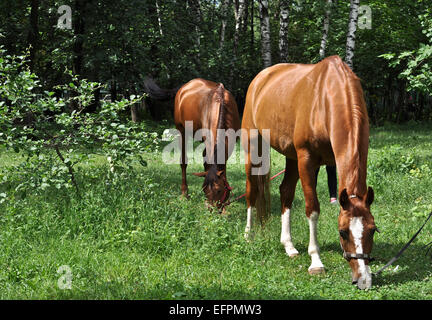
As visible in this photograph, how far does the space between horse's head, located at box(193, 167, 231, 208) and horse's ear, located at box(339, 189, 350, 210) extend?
264cm

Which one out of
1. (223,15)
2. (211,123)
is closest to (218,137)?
(211,123)

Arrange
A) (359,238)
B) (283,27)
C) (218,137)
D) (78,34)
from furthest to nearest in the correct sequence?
(78,34)
(283,27)
(218,137)
(359,238)

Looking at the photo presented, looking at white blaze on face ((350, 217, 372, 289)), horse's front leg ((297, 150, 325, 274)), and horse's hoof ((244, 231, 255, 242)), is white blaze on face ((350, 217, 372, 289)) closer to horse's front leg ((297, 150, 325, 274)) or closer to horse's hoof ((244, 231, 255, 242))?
horse's front leg ((297, 150, 325, 274))

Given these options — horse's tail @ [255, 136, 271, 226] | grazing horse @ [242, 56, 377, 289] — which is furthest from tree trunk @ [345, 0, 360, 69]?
horse's tail @ [255, 136, 271, 226]

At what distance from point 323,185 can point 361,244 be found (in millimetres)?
Result: 5413

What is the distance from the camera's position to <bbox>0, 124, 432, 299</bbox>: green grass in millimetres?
4043

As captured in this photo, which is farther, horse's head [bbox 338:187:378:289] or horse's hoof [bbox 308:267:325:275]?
horse's hoof [bbox 308:267:325:275]

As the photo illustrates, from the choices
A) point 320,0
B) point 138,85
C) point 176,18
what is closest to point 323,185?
point 138,85

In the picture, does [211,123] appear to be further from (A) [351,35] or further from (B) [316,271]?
(A) [351,35]

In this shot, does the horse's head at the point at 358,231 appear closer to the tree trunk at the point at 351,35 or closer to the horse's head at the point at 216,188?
the horse's head at the point at 216,188

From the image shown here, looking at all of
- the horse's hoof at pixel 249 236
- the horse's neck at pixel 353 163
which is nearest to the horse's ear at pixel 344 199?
the horse's neck at pixel 353 163

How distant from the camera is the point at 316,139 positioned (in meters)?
4.70

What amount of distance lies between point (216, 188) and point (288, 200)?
1.10 m

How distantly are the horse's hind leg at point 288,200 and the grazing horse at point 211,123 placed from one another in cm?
97
